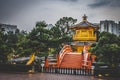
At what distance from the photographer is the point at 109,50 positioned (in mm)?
19875

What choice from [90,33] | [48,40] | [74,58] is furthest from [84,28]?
[48,40]

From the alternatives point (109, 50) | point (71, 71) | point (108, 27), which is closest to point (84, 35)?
point (71, 71)

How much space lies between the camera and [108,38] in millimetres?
21359

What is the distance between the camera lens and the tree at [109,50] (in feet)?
64.9

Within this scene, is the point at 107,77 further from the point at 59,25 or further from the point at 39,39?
the point at 59,25

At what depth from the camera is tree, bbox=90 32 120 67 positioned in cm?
1977

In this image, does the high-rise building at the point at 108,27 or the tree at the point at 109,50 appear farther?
the high-rise building at the point at 108,27

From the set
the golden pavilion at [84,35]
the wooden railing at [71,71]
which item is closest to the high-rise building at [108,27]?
the golden pavilion at [84,35]

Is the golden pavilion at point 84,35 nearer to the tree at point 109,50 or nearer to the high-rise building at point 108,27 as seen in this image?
the tree at point 109,50

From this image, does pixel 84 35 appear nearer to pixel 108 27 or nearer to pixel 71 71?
pixel 71 71

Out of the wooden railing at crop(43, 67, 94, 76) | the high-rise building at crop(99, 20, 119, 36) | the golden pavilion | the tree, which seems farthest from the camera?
the high-rise building at crop(99, 20, 119, 36)

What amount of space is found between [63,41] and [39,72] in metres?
16.4

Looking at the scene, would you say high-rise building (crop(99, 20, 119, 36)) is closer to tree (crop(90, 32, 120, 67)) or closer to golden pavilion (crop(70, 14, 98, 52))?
golden pavilion (crop(70, 14, 98, 52))

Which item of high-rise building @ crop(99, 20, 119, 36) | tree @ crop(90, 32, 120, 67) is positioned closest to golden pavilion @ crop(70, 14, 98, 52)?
tree @ crop(90, 32, 120, 67)
